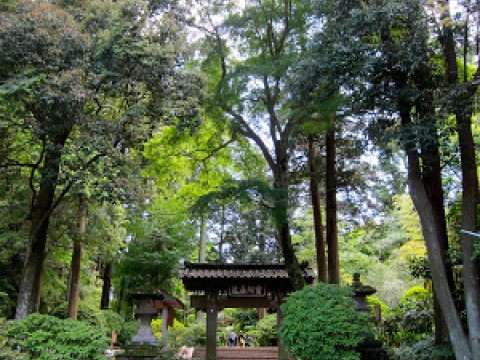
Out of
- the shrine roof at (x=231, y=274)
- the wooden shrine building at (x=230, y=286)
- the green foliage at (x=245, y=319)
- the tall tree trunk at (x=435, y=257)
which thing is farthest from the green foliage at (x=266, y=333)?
the tall tree trunk at (x=435, y=257)

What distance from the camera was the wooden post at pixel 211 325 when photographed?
12.5 meters

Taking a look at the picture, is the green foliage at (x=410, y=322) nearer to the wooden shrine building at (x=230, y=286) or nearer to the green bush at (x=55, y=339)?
the wooden shrine building at (x=230, y=286)

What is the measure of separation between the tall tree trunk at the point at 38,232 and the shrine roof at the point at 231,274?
12.1 feet

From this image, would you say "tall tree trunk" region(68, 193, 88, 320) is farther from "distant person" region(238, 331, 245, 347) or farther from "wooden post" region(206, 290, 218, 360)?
"distant person" region(238, 331, 245, 347)

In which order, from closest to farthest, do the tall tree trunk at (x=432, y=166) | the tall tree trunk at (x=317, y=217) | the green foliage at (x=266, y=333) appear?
the tall tree trunk at (x=432, y=166) < the tall tree trunk at (x=317, y=217) < the green foliage at (x=266, y=333)

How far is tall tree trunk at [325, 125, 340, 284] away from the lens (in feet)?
40.6

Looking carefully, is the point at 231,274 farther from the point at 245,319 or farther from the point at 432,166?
the point at 245,319

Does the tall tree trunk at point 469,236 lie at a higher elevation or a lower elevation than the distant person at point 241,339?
higher

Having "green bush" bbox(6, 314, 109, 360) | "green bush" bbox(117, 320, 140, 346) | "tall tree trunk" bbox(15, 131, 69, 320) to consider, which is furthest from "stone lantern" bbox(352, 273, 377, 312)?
"green bush" bbox(117, 320, 140, 346)

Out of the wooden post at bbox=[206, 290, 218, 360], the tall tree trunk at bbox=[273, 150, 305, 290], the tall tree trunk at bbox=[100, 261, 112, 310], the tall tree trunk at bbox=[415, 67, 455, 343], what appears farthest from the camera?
the tall tree trunk at bbox=[100, 261, 112, 310]

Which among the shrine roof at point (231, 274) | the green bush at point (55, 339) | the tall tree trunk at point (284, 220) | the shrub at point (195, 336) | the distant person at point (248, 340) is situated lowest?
the distant person at point (248, 340)

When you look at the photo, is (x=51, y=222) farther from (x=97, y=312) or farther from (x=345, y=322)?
(x=345, y=322)

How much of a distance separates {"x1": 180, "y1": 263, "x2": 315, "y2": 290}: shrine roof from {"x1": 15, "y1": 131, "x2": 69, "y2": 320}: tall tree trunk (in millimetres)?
3681

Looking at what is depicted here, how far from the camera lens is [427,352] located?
30.7 ft
